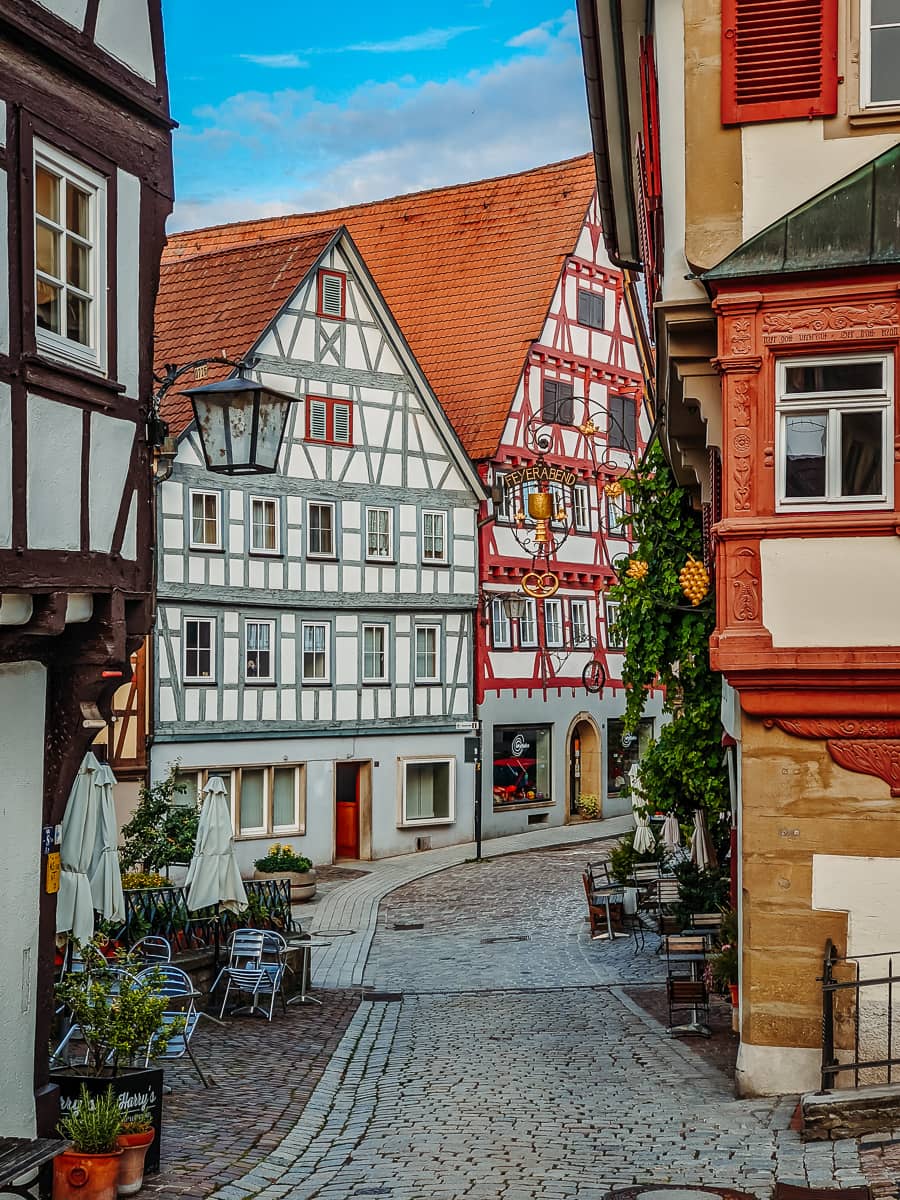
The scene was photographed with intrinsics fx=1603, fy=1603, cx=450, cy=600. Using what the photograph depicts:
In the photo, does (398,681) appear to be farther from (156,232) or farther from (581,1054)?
(156,232)

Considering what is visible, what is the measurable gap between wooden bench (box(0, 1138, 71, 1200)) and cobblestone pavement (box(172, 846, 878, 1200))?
1.53m

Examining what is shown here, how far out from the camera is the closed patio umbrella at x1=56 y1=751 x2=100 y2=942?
12.4 m

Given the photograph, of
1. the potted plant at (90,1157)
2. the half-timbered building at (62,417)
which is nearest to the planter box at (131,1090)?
the half-timbered building at (62,417)

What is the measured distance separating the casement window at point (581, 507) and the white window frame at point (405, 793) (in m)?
7.32

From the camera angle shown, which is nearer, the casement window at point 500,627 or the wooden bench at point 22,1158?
the wooden bench at point 22,1158

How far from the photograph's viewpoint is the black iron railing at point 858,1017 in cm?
1138

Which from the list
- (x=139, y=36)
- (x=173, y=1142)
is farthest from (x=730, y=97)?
(x=173, y=1142)

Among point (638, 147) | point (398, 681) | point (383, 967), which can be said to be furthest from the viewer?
point (398, 681)

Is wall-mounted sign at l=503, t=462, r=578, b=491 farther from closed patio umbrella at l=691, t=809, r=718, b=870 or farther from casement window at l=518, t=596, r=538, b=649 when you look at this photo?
closed patio umbrella at l=691, t=809, r=718, b=870

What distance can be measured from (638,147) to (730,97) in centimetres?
501

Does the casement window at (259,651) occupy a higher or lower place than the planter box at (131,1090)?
higher

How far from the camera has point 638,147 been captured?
56.3 feet

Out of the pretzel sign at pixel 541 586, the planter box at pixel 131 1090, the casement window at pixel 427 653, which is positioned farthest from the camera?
the casement window at pixel 427 653

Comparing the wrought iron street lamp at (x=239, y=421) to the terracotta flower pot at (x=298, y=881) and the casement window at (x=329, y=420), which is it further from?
the casement window at (x=329, y=420)
